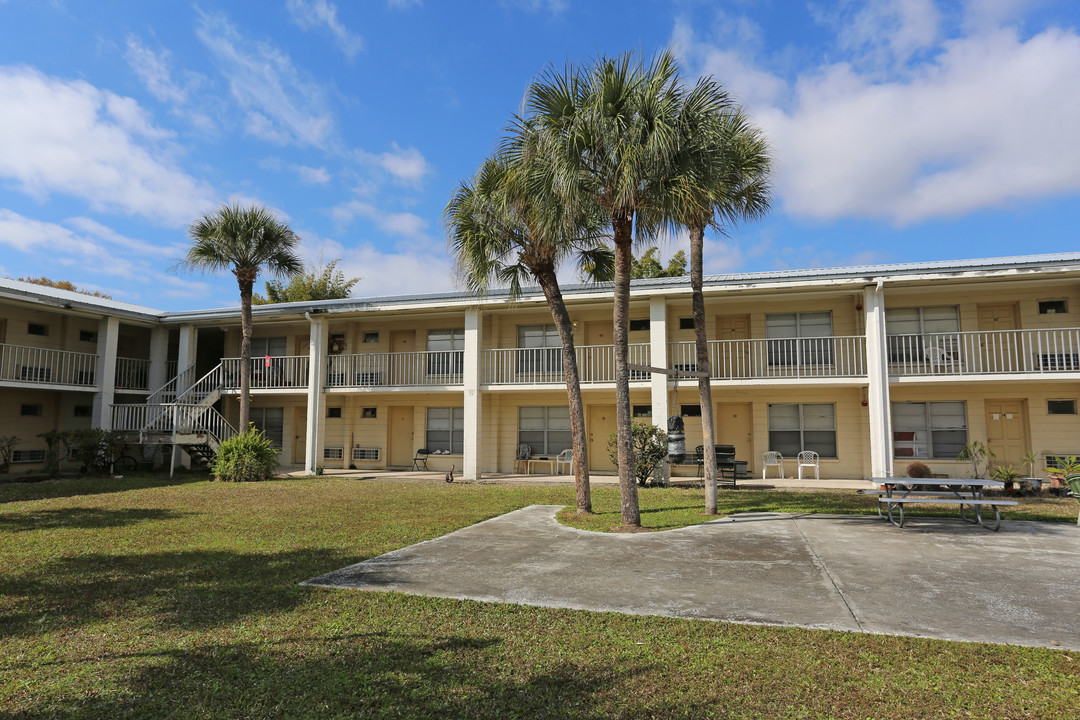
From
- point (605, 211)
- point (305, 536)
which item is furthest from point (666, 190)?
point (305, 536)

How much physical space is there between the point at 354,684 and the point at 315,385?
1633 centimetres

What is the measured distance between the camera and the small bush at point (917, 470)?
15.4m

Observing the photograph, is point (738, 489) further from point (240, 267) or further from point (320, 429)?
point (240, 267)

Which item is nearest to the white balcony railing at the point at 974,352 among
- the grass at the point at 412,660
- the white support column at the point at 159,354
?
the grass at the point at 412,660

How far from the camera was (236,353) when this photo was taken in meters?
22.9

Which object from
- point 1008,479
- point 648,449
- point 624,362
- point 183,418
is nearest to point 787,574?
point 624,362

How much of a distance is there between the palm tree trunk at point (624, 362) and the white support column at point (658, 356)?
6.33 meters

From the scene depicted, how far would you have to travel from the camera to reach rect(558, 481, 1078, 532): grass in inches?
402

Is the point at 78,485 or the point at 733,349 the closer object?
the point at 78,485

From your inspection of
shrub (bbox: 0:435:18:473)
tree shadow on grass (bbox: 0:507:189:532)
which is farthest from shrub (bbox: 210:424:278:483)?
shrub (bbox: 0:435:18:473)

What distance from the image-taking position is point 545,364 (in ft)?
60.0

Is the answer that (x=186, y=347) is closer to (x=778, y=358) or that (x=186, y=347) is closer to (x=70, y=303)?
(x=70, y=303)

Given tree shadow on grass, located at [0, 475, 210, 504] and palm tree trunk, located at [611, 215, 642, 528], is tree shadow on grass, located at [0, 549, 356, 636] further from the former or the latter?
tree shadow on grass, located at [0, 475, 210, 504]

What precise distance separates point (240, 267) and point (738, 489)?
14.9m
